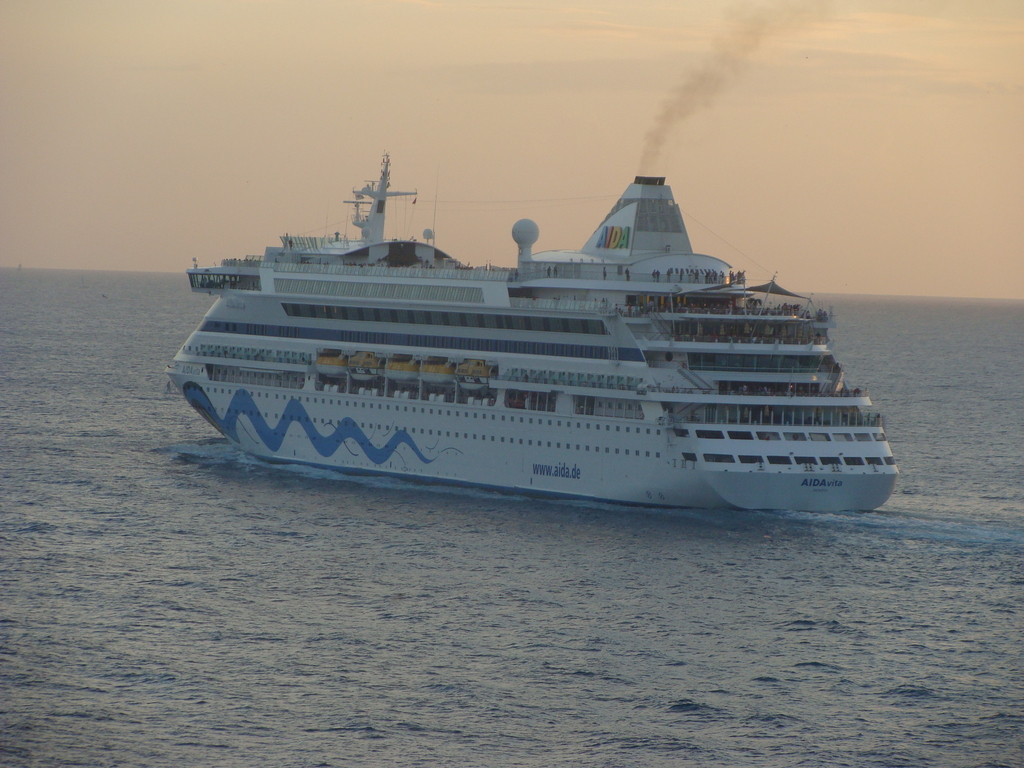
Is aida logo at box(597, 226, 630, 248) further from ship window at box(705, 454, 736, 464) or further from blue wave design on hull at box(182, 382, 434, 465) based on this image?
ship window at box(705, 454, 736, 464)

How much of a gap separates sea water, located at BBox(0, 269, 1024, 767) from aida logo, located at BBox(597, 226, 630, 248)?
13.0 meters

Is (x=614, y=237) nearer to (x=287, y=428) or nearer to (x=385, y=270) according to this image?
(x=385, y=270)

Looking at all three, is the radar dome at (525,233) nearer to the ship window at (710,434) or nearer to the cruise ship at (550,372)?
the cruise ship at (550,372)

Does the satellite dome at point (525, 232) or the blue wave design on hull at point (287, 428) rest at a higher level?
the satellite dome at point (525, 232)

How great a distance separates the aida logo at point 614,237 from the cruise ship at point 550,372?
124 millimetres

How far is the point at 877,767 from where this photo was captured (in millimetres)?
31266

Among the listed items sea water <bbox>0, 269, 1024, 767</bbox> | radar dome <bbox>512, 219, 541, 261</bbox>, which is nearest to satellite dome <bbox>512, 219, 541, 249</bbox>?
radar dome <bbox>512, 219, 541, 261</bbox>

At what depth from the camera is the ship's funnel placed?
60469 millimetres

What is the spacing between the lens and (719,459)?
2044 inches

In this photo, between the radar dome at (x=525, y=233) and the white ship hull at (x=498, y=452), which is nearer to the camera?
the white ship hull at (x=498, y=452)

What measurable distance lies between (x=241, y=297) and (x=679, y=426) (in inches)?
987

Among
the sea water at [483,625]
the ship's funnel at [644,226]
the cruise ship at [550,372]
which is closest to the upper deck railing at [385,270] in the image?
the cruise ship at [550,372]

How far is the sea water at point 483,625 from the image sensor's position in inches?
1277

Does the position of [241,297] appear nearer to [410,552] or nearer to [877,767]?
[410,552]
